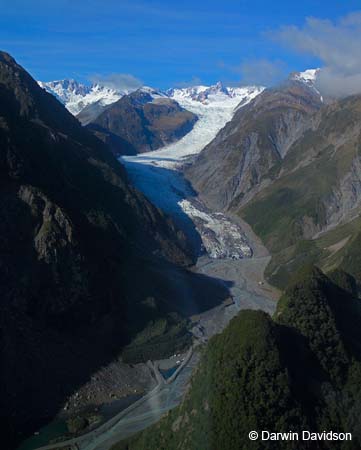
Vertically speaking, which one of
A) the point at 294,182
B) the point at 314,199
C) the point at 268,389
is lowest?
the point at 268,389

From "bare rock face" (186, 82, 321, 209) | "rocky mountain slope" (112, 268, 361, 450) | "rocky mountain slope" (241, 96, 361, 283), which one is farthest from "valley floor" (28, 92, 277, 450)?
"rocky mountain slope" (112, 268, 361, 450)

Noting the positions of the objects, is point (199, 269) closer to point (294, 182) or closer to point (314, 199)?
point (314, 199)

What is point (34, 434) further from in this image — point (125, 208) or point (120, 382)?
point (125, 208)

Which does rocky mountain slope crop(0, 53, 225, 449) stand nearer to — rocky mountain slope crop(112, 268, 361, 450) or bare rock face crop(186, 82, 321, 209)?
rocky mountain slope crop(112, 268, 361, 450)

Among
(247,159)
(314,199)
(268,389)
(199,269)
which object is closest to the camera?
(268,389)

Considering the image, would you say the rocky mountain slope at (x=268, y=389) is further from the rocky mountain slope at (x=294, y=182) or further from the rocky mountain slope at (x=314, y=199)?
the rocky mountain slope at (x=314, y=199)

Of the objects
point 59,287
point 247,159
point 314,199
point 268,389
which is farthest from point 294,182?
point 268,389

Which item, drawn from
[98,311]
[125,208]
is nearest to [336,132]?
[125,208]
